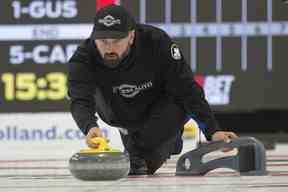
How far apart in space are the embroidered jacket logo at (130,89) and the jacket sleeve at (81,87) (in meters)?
0.12

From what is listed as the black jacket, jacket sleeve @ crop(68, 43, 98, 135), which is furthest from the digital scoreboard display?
jacket sleeve @ crop(68, 43, 98, 135)

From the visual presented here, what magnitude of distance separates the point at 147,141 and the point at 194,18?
8.78 ft

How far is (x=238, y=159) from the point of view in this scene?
2807mm

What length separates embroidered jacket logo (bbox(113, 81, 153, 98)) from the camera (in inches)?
112

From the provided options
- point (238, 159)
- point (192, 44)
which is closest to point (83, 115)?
point (238, 159)

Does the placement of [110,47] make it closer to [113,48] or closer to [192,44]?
[113,48]

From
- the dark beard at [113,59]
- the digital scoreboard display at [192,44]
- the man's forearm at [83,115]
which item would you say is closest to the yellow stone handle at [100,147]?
the man's forearm at [83,115]

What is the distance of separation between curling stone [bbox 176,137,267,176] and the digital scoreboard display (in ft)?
8.82

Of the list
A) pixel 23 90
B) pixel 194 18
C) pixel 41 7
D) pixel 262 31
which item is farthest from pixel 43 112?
pixel 262 31

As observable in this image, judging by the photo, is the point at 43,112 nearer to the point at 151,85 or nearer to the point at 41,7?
the point at 41,7

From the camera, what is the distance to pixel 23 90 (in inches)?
226

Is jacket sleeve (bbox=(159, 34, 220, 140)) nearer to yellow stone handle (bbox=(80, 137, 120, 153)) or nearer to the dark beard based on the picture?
the dark beard

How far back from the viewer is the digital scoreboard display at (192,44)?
18.2ft

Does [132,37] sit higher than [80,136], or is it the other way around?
[132,37]
